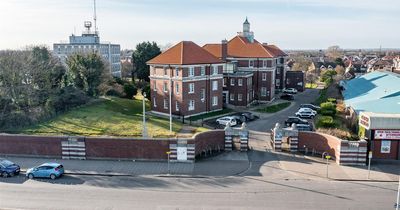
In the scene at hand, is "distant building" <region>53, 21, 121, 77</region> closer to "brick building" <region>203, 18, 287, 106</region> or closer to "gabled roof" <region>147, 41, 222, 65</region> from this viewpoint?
"brick building" <region>203, 18, 287, 106</region>

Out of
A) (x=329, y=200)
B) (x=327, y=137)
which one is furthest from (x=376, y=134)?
(x=329, y=200)

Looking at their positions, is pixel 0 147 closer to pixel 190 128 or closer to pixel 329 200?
pixel 190 128

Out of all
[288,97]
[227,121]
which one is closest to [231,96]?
[227,121]

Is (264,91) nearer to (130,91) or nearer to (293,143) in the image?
(130,91)

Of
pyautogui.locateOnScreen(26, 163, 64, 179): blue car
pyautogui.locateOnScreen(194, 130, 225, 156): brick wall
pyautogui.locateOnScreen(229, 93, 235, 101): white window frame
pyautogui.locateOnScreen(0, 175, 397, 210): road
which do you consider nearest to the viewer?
pyautogui.locateOnScreen(0, 175, 397, 210): road

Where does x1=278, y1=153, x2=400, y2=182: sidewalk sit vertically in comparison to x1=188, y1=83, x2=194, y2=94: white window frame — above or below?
below

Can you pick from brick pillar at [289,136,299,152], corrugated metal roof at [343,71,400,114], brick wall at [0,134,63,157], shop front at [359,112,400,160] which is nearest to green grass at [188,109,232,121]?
brick pillar at [289,136,299,152]
